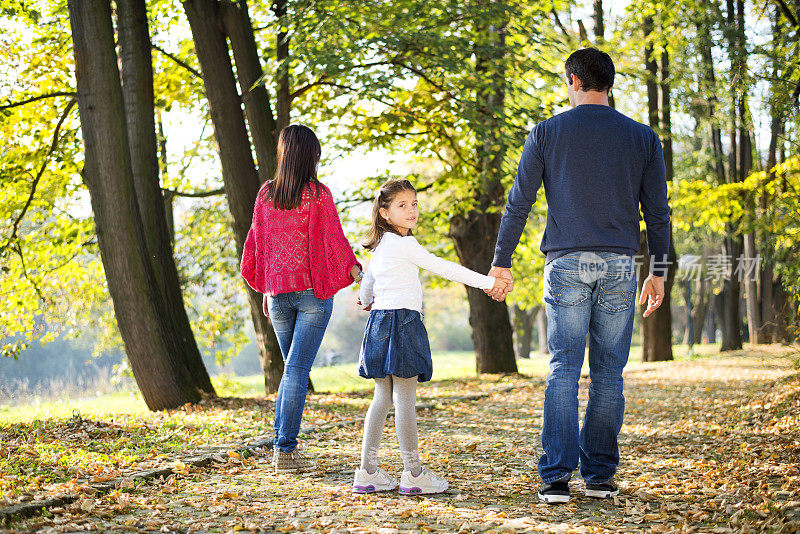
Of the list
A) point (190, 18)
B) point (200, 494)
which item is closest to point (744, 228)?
point (190, 18)

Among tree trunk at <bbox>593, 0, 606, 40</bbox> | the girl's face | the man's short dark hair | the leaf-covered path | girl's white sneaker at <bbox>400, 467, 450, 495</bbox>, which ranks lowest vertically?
the leaf-covered path

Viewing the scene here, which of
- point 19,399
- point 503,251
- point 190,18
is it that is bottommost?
point 19,399

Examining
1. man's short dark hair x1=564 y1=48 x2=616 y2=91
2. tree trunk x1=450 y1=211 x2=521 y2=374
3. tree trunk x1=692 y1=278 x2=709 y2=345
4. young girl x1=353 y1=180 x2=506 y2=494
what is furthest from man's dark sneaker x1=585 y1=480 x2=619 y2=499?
tree trunk x1=692 y1=278 x2=709 y2=345

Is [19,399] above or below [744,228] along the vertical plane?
below

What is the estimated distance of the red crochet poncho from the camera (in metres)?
5.00

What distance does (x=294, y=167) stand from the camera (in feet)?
16.5

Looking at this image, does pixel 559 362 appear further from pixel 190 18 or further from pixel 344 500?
pixel 190 18

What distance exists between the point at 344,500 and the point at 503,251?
5.44 feet

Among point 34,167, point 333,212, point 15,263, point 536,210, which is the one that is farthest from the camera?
point 536,210

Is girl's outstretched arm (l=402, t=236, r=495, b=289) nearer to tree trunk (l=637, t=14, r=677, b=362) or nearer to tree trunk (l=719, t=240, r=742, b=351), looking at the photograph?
tree trunk (l=637, t=14, r=677, b=362)

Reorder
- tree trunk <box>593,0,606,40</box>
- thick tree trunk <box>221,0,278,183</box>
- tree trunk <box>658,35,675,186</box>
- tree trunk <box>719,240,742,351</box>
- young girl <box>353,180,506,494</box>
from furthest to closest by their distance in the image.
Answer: tree trunk <box>719,240,742,351</box> → tree trunk <box>658,35,675,186</box> → tree trunk <box>593,0,606,40</box> → thick tree trunk <box>221,0,278,183</box> → young girl <box>353,180,506,494</box>

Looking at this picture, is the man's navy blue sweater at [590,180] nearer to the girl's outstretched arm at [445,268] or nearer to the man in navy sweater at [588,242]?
the man in navy sweater at [588,242]

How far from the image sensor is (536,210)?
14188 millimetres

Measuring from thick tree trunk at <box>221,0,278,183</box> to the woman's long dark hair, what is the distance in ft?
15.2
